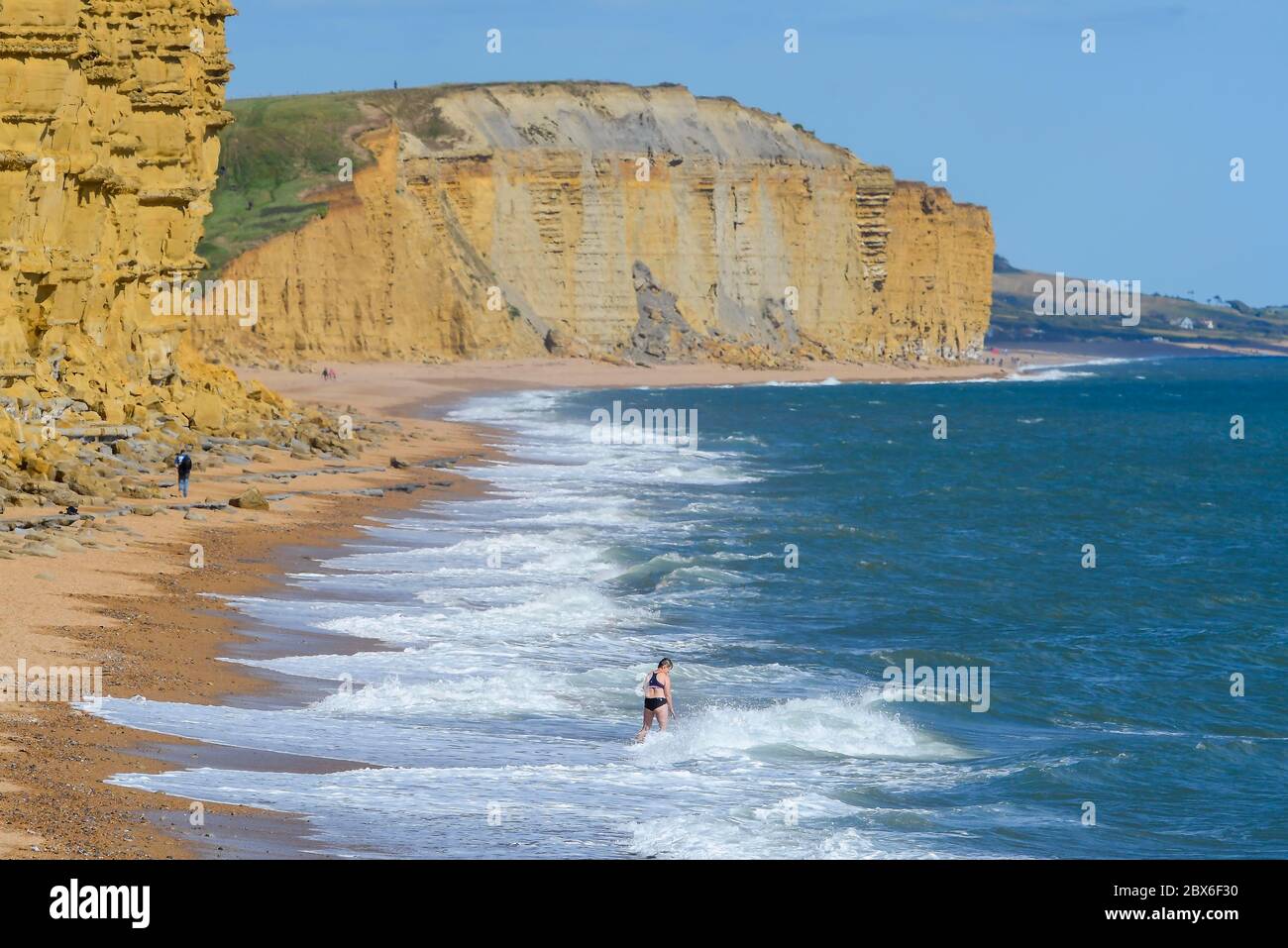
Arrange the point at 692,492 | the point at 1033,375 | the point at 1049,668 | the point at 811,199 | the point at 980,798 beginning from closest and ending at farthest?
the point at 980,798
the point at 1049,668
the point at 692,492
the point at 811,199
the point at 1033,375

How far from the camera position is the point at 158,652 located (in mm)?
19547

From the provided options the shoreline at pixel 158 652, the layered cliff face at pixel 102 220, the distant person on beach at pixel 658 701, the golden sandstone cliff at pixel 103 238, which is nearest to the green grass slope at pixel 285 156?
the layered cliff face at pixel 102 220

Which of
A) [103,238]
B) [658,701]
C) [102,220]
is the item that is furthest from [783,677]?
[103,238]

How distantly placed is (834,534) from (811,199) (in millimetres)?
90575

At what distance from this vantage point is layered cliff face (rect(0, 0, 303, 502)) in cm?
3441

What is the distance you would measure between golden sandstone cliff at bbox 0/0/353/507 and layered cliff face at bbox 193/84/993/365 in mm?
40571

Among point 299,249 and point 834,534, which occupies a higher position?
point 299,249

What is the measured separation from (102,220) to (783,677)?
78.4ft
